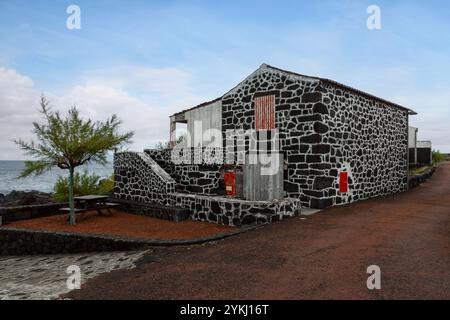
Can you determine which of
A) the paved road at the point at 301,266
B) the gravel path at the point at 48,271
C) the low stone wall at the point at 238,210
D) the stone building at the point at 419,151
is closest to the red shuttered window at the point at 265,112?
the low stone wall at the point at 238,210

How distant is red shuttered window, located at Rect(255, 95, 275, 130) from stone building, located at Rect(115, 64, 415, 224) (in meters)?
0.04

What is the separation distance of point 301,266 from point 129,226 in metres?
6.42

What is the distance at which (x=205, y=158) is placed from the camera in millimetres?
13383

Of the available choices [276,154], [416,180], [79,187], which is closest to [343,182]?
[276,154]

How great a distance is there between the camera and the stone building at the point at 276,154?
10.4 m

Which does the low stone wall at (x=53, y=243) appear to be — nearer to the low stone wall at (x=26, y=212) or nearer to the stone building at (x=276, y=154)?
the low stone wall at (x=26, y=212)

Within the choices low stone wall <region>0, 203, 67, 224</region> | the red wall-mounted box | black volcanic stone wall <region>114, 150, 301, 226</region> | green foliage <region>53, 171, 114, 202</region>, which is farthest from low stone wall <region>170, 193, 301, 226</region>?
green foliage <region>53, 171, 114, 202</region>

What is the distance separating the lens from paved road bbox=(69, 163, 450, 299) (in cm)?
456

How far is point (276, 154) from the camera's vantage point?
10.9m

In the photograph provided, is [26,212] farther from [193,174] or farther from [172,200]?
[193,174]
